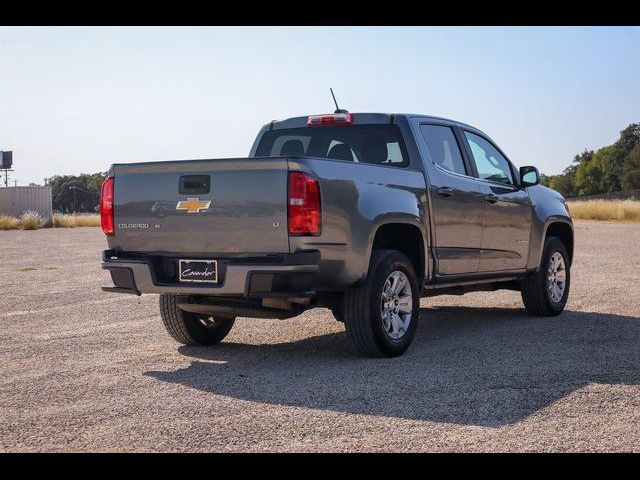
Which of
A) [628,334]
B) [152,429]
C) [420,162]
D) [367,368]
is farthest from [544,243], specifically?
[152,429]

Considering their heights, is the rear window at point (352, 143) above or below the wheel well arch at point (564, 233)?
above

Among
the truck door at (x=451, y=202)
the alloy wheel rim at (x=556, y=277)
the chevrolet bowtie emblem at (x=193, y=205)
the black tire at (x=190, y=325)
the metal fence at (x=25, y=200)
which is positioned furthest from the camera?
the metal fence at (x=25, y=200)

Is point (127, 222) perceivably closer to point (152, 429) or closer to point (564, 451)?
point (152, 429)

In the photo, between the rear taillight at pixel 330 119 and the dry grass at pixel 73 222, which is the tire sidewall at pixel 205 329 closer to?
the rear taillight at pixel 330 119

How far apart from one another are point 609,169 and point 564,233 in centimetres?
10907

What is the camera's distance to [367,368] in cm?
684

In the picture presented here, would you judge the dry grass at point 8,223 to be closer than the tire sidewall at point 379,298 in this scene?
No

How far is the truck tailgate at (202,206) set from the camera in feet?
21.5

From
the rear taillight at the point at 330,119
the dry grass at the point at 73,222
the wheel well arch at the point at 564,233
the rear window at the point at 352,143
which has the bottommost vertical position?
the dry grass at the point at 73,222

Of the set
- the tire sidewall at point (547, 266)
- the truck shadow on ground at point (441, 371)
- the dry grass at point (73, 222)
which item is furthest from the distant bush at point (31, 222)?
the truck shadow on ground at point (441, 371)

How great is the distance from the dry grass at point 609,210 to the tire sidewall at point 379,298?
34.6 metres

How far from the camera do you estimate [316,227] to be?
6531 millimetres

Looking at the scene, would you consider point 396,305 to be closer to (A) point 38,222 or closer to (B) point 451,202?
(B) point 451,202

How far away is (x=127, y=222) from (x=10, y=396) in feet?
5.76
